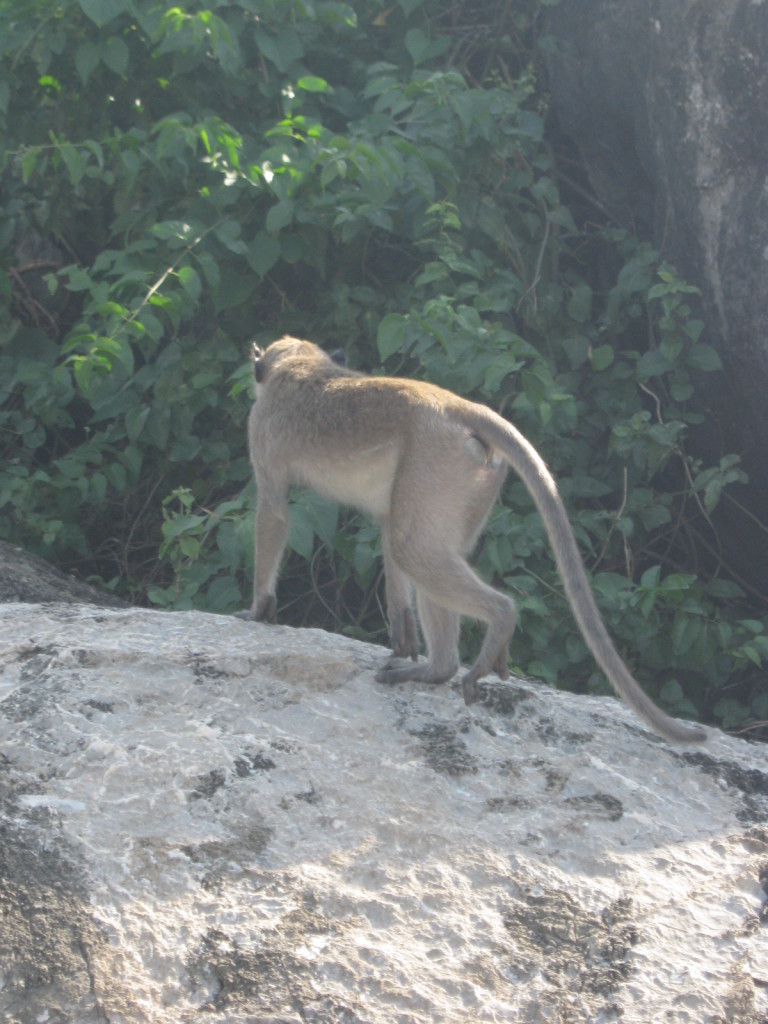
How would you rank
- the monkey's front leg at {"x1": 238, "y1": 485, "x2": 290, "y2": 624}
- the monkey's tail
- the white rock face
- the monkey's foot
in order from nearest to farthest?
the white rock face, the monkey's tail, the monkey's foot, the monkey's front leg at {"x1": 238, "y1": 485, "x2": 290, "y2": 624}

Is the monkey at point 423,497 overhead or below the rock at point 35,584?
overhead

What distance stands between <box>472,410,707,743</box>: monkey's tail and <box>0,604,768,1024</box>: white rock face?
0.18 m

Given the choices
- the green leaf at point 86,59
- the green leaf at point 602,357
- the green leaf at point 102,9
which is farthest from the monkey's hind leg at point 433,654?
the green leaf at point 86,59

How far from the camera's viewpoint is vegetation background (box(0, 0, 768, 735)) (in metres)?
5.44

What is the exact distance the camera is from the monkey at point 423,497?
3652mm

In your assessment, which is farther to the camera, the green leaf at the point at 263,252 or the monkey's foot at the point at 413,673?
the green leaf at the point at 263,252

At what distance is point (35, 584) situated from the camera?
493 cm

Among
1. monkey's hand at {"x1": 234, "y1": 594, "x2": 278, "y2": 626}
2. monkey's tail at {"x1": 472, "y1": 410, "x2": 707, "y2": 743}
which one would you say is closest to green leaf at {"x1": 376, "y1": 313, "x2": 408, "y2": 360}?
monkey's hand at {"x1": 234, "y1": 594, "x2": 278, "y2": 626}

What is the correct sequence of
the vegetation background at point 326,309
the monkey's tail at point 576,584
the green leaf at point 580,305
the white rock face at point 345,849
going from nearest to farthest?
the white rock face at point 345,849, the monkey's tail at point 576,584, the vegetation background at point 326,309, the green leaf at point 580,305

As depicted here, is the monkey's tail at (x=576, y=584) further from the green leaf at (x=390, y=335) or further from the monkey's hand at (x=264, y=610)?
the green leaf at (x=390, y=335)

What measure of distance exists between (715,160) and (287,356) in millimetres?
2205

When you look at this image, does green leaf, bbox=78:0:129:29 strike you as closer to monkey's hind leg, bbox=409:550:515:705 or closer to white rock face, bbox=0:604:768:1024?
white rock face, bbox=0:604:768:1024

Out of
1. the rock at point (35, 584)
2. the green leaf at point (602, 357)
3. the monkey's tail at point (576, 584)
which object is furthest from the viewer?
the green leaf at point (602, 357)

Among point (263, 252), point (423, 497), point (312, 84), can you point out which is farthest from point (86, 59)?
point (423, 497)
